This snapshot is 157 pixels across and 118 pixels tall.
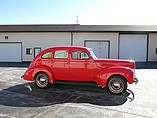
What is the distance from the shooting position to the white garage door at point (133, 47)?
18438mm

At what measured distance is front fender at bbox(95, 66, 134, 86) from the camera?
5.99 m

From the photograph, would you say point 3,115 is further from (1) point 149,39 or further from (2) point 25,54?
(1) point 149,39

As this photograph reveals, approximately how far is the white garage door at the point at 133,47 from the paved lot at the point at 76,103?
12.1 metres

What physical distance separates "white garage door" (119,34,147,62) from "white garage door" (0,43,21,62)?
11984 millimetres

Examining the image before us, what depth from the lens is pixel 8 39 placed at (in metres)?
18.7

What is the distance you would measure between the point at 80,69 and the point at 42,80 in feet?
5.86

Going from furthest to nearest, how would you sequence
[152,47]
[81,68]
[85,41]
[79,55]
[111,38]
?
[152,47] → [85,41] → [111,38] → [79,55] → [81,68]

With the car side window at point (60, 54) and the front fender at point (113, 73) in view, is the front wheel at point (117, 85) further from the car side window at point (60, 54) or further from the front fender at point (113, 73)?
the car side window at point (60, 54)

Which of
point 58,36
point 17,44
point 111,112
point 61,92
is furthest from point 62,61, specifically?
point 17,44

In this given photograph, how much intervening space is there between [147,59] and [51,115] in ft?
55.3

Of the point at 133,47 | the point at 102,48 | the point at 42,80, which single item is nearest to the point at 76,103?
the point at 42,80

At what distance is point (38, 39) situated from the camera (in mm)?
18516

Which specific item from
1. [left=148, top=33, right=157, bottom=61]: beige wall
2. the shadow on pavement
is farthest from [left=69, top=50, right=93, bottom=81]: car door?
[left=148, top=33, right=157, bottom=61]: beige wall

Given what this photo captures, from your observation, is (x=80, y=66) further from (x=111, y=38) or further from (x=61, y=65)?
(x=111, y=38)
